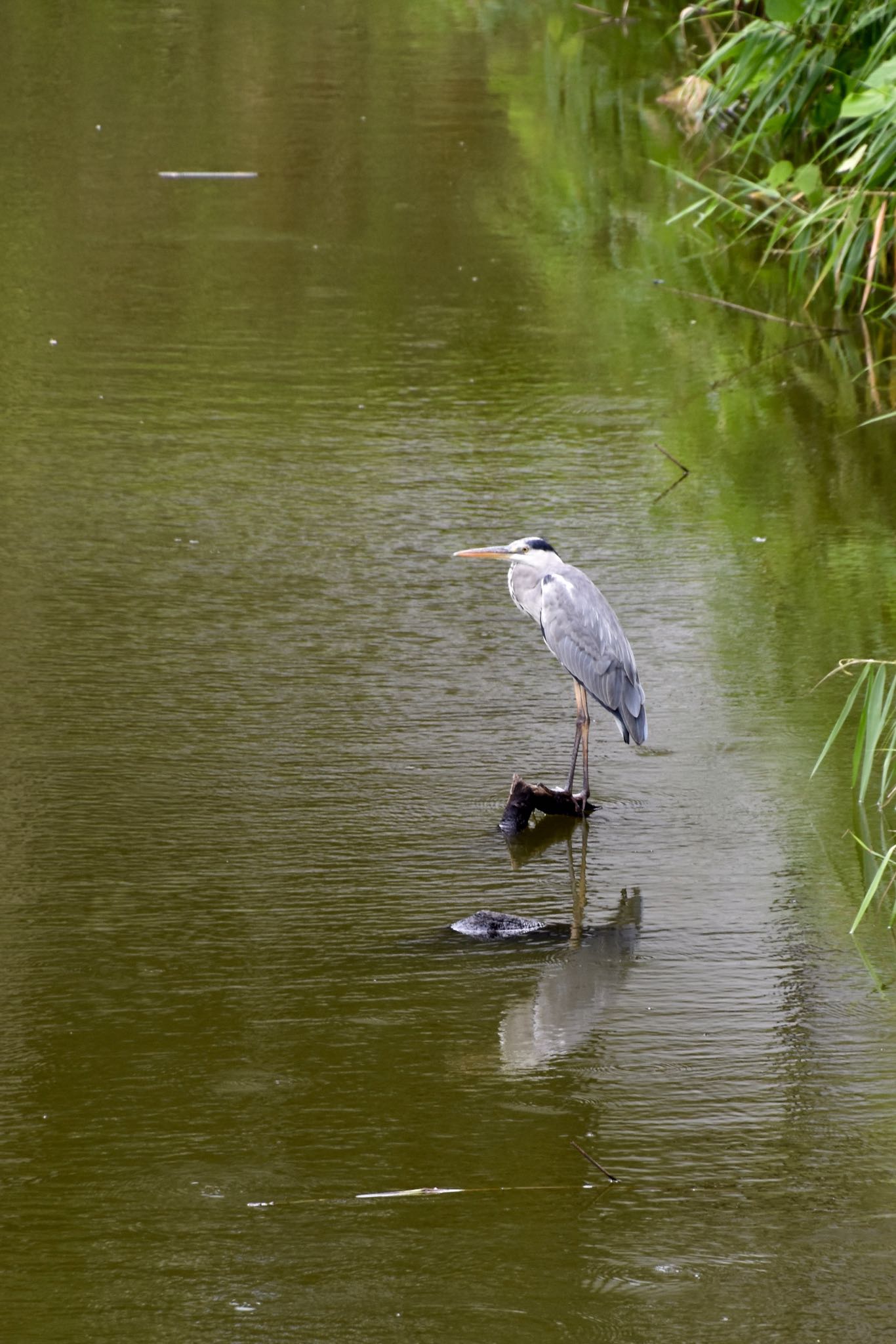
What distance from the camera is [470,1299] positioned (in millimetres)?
2641

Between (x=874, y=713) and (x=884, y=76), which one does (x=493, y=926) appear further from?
(x=884, y=76)

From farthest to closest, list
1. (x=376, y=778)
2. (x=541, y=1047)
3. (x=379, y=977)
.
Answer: (x=376, y=778)
(x=379, y=977)
(x=541, y=1047)

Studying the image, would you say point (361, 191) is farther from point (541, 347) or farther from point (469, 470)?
point (469, 470)

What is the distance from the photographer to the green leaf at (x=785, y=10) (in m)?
7.66

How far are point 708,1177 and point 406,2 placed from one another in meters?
16.4

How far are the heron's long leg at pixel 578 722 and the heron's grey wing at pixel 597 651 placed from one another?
0.04 metres

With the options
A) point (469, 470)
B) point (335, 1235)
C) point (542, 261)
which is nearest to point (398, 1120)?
point (335, 1235)

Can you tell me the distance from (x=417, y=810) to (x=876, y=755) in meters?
1.16

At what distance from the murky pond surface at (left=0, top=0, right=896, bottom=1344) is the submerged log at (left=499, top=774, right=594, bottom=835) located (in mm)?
45

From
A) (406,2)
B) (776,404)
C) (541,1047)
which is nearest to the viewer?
(541,1047)

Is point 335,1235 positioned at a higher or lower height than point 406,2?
lower

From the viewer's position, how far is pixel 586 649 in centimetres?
456

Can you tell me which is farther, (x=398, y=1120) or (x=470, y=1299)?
(x=398, y=1120)

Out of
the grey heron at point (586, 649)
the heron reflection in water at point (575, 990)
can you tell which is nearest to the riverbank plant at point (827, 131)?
the grey heron at point (586, 649)
